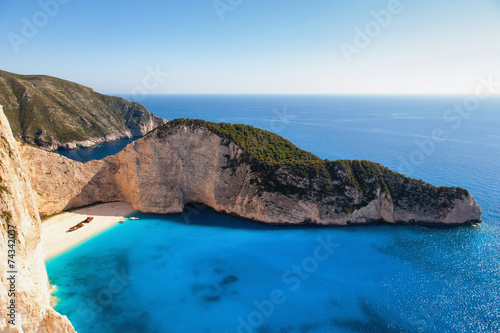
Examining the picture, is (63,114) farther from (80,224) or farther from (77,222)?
(80,224)

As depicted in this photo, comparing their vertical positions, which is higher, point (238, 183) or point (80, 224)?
point (238, 183)

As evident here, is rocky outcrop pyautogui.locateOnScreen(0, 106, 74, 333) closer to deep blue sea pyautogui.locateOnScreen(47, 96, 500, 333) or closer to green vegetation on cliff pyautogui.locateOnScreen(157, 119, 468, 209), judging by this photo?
deep blue sea pyautogui.locateOnScreen(47, 96, 500, 333)

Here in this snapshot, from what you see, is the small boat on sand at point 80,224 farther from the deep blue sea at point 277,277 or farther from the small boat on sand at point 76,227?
the deep blue sea at point 277,277

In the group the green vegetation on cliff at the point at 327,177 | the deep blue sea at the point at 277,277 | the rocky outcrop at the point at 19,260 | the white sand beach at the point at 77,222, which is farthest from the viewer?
the green vegetation on cliff at the point at 327,177

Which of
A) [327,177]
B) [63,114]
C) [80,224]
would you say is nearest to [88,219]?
[80,224]

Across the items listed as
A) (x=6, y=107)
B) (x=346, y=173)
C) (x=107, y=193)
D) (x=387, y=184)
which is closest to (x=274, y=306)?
(x=346, y=173)

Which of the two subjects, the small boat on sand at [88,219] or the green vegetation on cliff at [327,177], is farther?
the small boat on sand at [88,219]

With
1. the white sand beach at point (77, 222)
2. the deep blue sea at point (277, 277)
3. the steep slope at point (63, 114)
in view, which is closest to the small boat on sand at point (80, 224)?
the white sand beach at point (77, 222)
